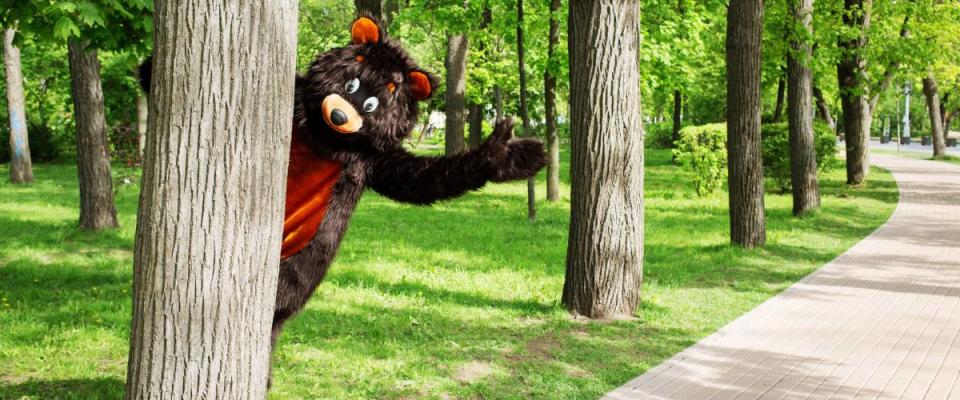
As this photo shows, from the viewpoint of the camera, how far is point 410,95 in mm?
4980

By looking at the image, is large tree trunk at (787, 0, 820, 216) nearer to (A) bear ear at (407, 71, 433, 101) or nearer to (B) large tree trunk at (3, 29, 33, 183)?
(A) bear ear at (407, 71, 433, 101)

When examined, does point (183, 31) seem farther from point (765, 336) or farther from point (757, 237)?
point (757, 237)

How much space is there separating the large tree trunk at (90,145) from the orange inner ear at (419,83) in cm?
874

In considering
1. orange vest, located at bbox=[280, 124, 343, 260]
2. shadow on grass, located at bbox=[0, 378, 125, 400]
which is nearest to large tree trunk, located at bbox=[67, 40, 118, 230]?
shadow on grass, located at bbox=[0, 378, 125, 400]

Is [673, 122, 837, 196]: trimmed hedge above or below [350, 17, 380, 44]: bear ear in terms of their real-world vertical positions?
below

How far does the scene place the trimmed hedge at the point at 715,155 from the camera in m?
18.5

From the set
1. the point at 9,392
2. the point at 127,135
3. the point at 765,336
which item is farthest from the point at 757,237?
the point at 127,135

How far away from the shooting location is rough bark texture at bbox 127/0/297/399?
2992 mm

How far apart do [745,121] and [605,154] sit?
16.0 feet

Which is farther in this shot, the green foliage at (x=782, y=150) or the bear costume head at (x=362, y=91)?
the green foliage at (x=782, y=150)

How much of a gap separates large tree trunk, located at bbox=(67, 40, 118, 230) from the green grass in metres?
0.42

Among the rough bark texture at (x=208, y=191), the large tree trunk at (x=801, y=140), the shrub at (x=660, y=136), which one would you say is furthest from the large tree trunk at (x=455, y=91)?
the shrub at (x=660, y=136)

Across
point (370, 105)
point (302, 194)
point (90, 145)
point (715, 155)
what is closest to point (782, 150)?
point (715, 155)

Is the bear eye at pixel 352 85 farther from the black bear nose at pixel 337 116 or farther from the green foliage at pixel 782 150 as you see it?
the green foliage at pixel 782 150
